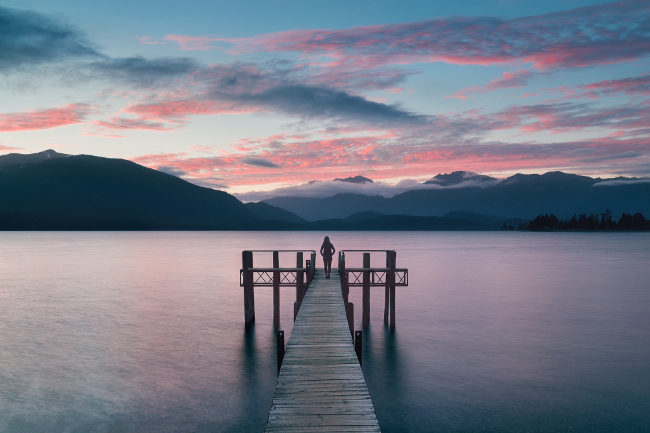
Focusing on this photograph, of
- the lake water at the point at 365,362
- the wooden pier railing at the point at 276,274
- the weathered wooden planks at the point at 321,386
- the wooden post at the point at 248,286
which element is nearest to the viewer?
the weathered wooden planks at the point at 321,386

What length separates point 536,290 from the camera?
50.0 meters

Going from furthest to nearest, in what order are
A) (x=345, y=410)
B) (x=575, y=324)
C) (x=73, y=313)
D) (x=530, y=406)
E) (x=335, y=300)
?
1. (x=73, y=313)
2. (x=575, y=324)
3. (x=335, y=300)
4. (x=530, y=406)
5. (x=345, y=410)

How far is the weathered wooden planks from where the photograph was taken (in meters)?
8.48

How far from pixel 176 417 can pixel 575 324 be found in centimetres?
2912

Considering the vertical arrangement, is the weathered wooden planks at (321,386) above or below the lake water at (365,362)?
above

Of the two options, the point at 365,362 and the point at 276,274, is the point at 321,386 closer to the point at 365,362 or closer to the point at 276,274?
the point at 365,362

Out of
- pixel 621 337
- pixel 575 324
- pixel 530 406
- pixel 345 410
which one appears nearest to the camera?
pixel 345 410

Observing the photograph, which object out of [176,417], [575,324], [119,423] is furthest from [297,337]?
[575,324]

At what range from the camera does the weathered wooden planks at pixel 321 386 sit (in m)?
8.48

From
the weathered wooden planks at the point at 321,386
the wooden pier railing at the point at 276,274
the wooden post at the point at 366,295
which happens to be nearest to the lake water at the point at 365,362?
the wooden post at the point at 366,295

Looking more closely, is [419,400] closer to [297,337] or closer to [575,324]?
[297,337]

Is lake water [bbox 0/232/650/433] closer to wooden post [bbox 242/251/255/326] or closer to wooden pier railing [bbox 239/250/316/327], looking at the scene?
wooden post [bbox 242/251/255/326]

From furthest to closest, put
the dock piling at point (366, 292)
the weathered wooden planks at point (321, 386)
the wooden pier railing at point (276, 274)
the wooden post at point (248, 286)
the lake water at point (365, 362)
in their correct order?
1. the dock piling at point (366, 292)
2. the wooden post at point (248, 286)
3. the wooden pier railing at point (276, 274)
4. the lake water at point (365, 362)
5. the weathered wooden planks at point (321, 386)

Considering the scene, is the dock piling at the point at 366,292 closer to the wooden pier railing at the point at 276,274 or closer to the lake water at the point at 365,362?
the lake water at the point at 365,362
